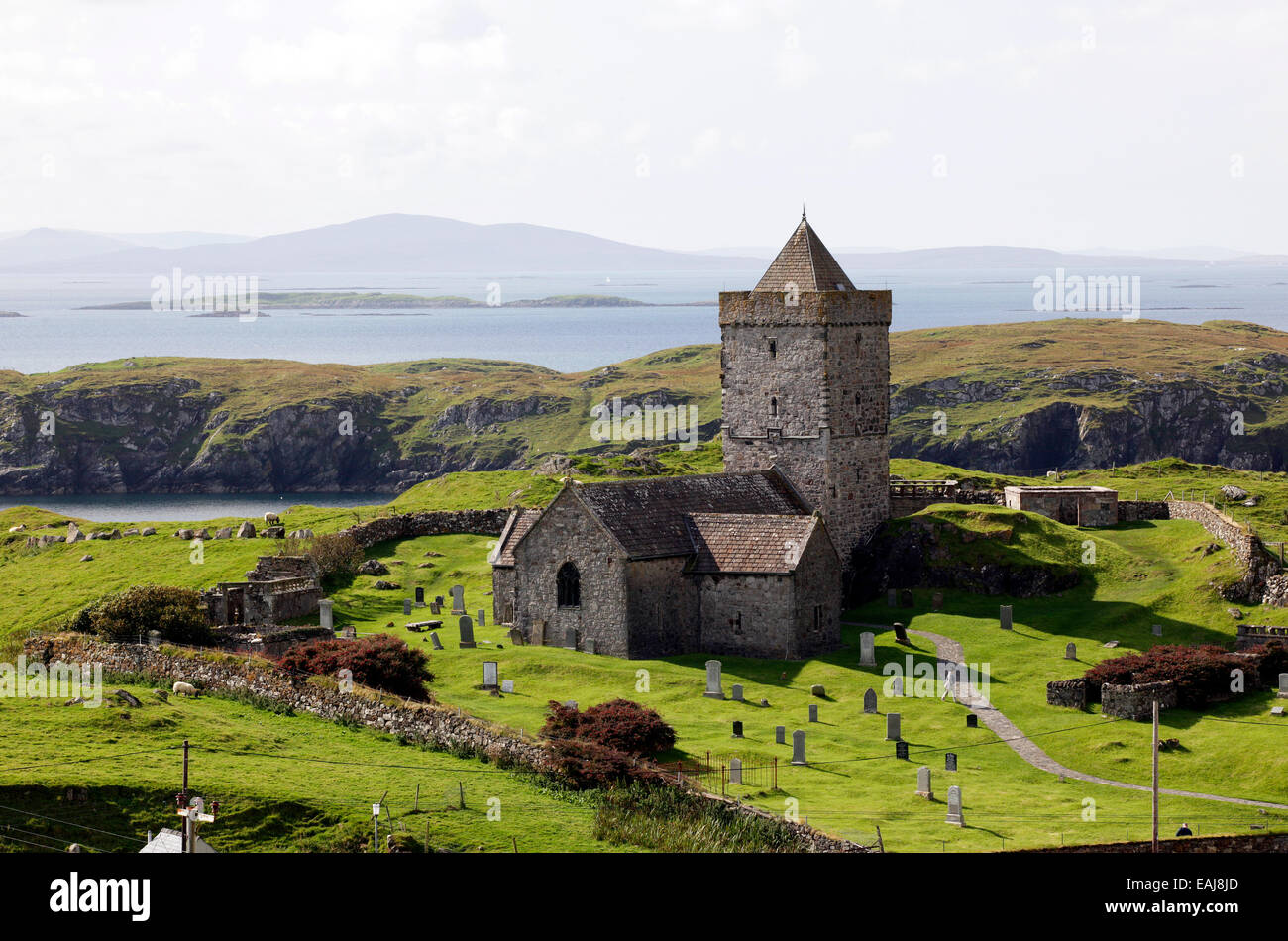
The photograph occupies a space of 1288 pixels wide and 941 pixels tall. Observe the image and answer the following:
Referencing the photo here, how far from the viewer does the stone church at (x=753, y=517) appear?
52812 millimetres

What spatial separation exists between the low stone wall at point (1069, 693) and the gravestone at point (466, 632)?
62.1 ft

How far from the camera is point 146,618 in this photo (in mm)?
46500

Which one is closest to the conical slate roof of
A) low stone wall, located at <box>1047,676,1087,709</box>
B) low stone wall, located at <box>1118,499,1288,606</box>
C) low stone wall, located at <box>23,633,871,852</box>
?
low stone wall, located at <box>1118,499,1288,606</box>

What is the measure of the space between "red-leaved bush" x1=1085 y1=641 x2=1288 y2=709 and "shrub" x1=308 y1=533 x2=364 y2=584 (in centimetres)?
3063

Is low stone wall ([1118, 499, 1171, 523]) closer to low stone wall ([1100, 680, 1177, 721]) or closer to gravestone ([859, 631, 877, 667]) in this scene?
gravestone ([859, 631, 877, 667])

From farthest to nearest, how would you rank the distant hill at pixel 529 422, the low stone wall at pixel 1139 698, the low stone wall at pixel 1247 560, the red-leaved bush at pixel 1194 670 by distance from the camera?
the distant hill at pixel 529 422, the low stone wall at pixel 1247 560, the red-leaved bush at pixel 1194 670, the low stone wall at pixel 1139 698

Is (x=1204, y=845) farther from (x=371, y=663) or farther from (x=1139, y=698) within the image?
(x=371, y=663)

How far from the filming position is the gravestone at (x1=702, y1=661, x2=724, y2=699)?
156 feet

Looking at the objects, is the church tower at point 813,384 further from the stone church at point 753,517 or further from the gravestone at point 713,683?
the gravestone at point 713,683

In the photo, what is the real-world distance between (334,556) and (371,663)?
21.9 meters

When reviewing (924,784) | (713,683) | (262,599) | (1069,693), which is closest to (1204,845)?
(924,784)

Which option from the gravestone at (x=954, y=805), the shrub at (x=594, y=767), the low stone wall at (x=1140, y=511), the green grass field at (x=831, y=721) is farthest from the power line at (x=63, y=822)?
the low stone wall at (x=1140, y=511)

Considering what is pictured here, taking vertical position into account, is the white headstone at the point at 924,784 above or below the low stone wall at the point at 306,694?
below
